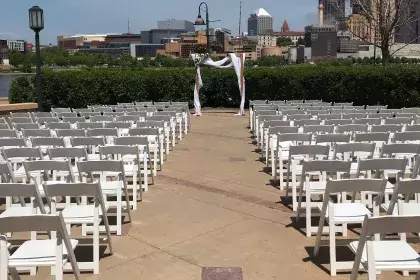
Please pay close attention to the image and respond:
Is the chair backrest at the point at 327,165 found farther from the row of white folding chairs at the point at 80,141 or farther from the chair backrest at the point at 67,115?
the chair backrest at the point at 67,115

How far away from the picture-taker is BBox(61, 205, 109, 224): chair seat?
482cm

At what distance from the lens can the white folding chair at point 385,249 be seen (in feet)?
10.6

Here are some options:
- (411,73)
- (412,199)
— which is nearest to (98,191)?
(412,199)

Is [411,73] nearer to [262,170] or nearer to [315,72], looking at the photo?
[315,72]

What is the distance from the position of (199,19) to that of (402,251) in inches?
1011

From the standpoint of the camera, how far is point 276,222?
20.0 ft

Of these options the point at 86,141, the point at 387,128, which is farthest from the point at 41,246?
the point at 387,128

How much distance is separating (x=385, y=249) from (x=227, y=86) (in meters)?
19.5

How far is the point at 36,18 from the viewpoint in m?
15.6

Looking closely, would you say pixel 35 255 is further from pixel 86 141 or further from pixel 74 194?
pixel 86 141

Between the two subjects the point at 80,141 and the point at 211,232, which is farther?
the point at 80,141

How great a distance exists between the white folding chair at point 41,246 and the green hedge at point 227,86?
18.1m

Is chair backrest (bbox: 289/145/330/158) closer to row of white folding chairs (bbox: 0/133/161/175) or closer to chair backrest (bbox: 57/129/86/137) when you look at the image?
row of white folding chairs (bbox: 0/133/161/175)

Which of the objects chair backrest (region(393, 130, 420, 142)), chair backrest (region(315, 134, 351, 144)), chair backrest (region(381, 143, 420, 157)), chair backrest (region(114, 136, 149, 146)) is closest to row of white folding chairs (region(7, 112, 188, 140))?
chair backrest (region(114, 136, 149, 146))
